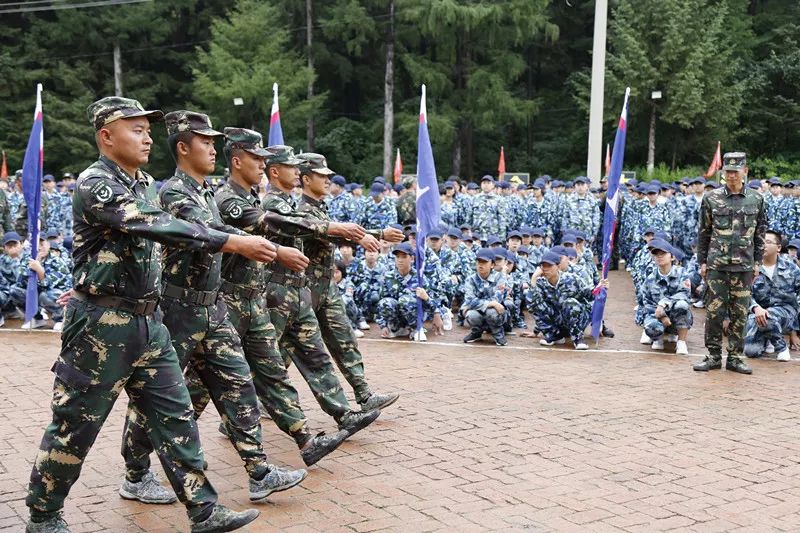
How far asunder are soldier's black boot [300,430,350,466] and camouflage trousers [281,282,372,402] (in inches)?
41.9

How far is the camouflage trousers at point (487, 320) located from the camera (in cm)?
1103

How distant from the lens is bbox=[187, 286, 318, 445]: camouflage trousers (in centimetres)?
570

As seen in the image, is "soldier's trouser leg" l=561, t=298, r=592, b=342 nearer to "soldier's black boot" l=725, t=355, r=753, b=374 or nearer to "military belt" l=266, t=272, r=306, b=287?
"soldier's black boot" l=725, t=355, r=753, b=374

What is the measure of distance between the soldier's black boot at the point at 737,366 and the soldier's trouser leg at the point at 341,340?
14.5 ft

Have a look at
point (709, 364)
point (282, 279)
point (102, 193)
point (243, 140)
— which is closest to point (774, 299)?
point (709, 364)

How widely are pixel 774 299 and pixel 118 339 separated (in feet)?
27.7

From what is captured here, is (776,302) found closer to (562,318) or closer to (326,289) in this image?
(562,318)

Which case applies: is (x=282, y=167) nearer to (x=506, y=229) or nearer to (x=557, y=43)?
(x=506, y=229)

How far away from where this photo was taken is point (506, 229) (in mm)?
17922

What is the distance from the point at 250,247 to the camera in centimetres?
439

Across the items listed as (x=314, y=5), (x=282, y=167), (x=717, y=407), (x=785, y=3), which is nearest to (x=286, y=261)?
(x=282, y=167)

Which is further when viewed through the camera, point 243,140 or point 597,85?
point 597,85

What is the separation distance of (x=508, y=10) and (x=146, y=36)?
15.7 meters

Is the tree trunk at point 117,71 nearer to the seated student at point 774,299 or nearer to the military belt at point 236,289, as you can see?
A: the seated student at point 774,299
